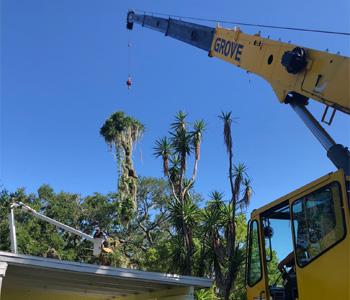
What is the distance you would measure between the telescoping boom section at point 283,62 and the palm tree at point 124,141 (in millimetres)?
16371

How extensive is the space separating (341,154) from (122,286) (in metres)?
7.64

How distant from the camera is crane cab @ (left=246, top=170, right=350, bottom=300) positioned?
4.43 metres

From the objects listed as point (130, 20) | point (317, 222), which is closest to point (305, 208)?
point (317, 222)

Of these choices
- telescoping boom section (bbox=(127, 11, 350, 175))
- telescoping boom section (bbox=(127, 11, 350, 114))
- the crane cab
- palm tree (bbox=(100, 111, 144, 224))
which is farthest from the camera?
palm tree (bbox=(100, 111, 144, 224))

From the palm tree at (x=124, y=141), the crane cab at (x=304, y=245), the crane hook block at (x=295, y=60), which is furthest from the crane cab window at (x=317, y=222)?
the palm tree at (x=124, y=141)

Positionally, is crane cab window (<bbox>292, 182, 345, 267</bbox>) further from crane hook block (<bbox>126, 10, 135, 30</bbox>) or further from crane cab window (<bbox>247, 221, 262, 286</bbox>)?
crane hook block (<bbox>126, 10, 135, 30</bbox>)

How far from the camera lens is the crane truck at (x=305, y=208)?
4512mm

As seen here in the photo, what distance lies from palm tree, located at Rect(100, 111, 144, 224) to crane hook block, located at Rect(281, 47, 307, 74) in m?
19.5

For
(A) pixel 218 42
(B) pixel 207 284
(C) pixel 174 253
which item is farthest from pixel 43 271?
(C) pixel 174 253

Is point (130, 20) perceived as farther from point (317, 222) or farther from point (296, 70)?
point (317, 222)

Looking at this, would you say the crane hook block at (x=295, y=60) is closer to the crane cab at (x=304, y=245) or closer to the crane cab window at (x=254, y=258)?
the crane cab at (x=304, y=245)

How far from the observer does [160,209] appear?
3372cm

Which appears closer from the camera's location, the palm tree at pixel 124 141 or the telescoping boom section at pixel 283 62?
the telescoping boom section at pixel 283 62

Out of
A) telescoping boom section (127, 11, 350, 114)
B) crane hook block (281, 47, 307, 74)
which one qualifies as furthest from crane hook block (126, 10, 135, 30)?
crane hook block (281, 47, 307, 74)
